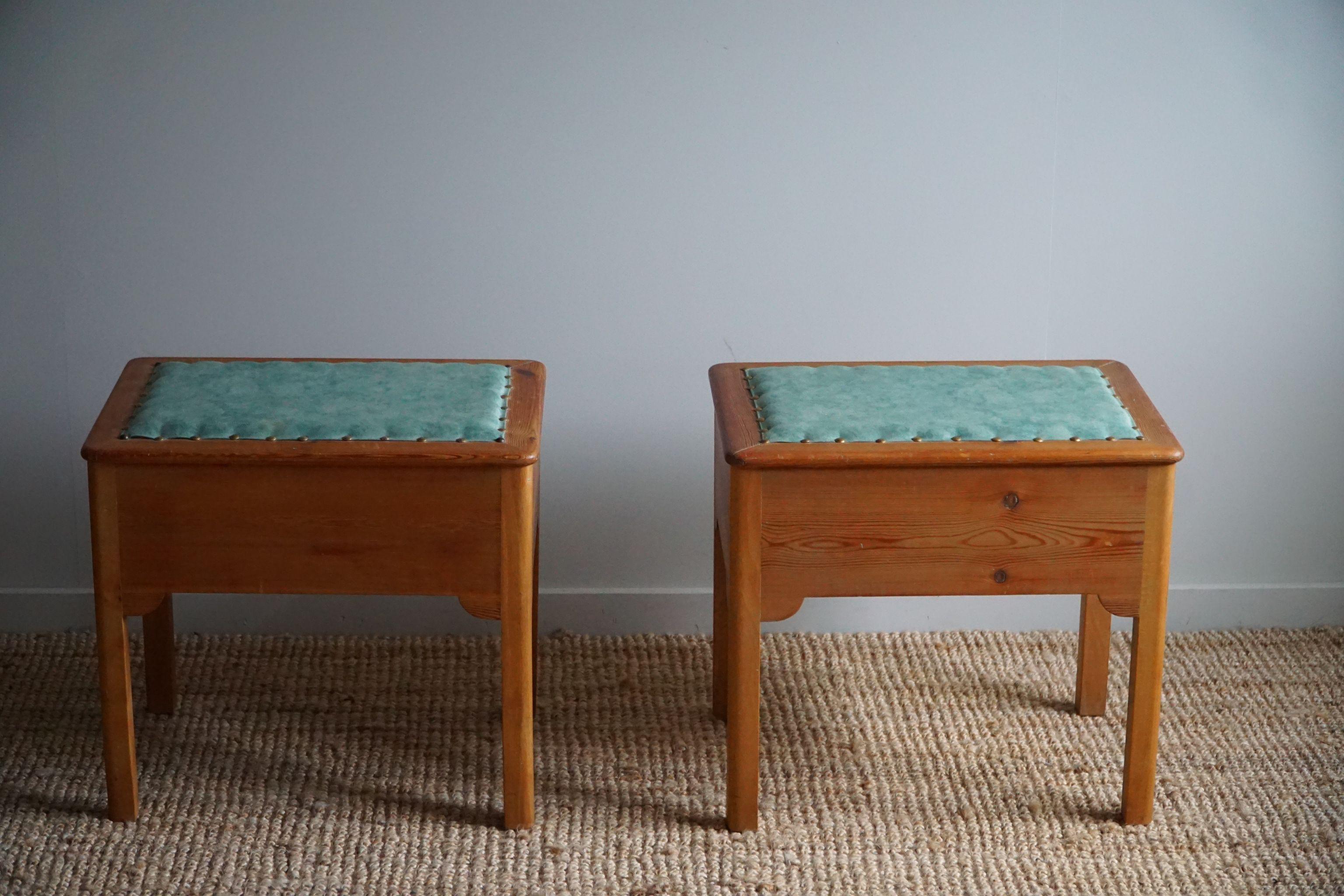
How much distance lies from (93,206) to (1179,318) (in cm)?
148

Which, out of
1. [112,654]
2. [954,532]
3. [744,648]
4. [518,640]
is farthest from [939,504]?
[112,654]

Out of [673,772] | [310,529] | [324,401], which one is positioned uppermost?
[324,401]

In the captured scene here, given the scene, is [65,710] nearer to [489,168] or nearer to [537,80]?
[489,168]

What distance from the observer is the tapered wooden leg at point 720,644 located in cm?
170

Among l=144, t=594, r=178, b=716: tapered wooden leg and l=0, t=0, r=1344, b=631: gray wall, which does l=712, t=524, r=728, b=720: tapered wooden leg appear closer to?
l=0, t=0, r=1344, b=631: gray wall

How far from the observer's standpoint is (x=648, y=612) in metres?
1.93

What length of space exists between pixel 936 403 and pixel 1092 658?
51 centimetres

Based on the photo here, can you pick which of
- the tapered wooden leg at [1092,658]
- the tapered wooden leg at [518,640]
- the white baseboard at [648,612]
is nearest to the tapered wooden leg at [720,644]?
the white baseboard at [648,612]

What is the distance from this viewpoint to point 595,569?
6.30 ft

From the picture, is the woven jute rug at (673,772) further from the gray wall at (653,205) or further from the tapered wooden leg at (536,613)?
the gray wall at (653,205)

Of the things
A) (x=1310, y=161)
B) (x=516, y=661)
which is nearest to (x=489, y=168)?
(x=516, y=661)

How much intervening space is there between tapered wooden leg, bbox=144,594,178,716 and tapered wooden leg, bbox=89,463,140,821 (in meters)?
0.18

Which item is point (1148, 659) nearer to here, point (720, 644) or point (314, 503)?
point (720, 644)

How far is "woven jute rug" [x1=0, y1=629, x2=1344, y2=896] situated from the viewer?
4.52 feet
